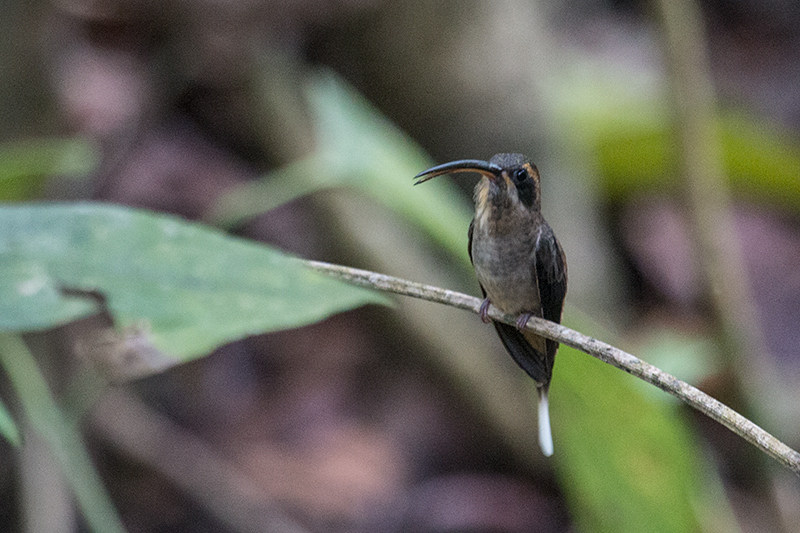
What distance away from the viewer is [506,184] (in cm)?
137

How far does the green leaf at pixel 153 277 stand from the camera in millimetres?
1288

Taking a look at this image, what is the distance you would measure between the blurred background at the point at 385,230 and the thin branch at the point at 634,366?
1291 mm

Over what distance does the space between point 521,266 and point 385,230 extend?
9.41ft

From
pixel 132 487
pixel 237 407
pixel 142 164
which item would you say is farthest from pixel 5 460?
pixel 142 164

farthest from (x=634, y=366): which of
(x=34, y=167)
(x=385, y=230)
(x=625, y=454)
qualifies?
(x=385, y=230)

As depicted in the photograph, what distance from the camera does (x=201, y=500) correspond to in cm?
398

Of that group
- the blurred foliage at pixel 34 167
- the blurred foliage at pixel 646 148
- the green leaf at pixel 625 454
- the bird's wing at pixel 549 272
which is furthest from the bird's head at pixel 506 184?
the blurred foliage at pixel 646 148

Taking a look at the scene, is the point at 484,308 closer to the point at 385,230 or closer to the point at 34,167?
the point at 34,167

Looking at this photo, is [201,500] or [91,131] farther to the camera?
[91,131]

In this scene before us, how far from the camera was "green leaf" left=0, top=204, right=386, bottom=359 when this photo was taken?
1.29 m

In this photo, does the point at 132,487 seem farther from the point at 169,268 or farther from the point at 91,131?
the point at 169,268

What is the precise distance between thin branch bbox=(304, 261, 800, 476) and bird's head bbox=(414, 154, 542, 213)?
19 centimetres

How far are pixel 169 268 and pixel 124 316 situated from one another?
11cm

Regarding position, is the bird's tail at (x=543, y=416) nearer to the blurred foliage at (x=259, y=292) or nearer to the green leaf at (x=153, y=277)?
the blurred foliage at (x=259, y=292)
